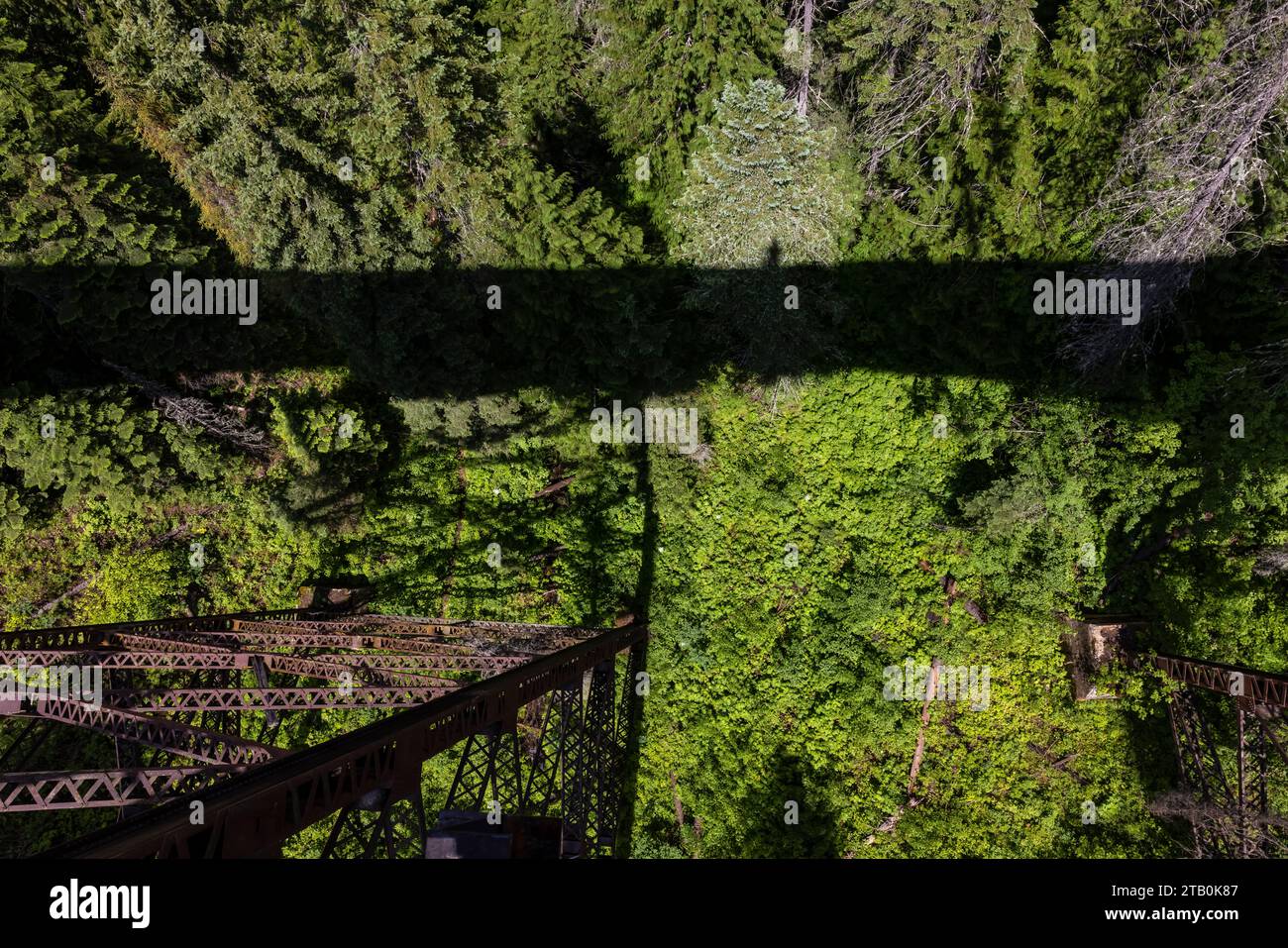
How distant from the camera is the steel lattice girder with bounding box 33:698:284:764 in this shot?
5.32 meters

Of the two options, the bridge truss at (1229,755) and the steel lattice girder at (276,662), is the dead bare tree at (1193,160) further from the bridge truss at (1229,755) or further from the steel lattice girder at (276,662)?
the steel lattice girder at (276,662)

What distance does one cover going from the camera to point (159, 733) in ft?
21.1

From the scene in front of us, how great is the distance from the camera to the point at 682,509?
14.1 m

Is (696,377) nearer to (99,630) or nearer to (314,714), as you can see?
(99,630)

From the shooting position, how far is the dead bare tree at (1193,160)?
305 inches

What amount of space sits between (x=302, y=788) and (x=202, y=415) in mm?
11337

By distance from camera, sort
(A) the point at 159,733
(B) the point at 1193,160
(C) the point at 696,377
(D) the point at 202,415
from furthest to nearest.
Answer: (C) the point at 696,377 < (D) the point at 202,415 < (B) the point at 1193,160 < (A) the point at 159,733

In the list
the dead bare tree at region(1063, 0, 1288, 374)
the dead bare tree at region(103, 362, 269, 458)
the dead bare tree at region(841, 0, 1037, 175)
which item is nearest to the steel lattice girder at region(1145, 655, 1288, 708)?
the dead bare tree at region(1063, 0, 1288, 374)

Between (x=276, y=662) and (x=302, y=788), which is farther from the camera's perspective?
(x=276, y=662)

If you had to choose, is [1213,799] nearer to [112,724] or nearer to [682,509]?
[682,509]

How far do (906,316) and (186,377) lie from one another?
15.1 meters

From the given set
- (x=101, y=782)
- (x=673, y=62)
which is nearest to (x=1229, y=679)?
(x=673, y=62)

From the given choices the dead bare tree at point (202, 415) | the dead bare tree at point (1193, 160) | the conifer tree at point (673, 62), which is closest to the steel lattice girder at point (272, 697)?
the dead bare tree at point (202, 415)

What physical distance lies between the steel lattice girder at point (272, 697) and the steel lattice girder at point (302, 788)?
1272 millimetres
